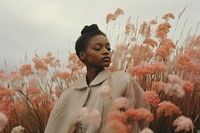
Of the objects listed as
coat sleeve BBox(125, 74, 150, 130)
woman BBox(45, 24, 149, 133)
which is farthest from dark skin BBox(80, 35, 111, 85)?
coat sleeve BBox(125, 74, 150, 130)

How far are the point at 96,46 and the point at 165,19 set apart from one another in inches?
52.4

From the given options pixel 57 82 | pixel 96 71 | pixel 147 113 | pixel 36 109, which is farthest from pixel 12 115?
pixel 147 113

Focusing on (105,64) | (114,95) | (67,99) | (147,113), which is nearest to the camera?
(147,113)

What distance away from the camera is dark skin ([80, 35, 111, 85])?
3193mm

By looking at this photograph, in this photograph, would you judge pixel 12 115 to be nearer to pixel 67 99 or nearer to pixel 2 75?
pixel 2 75

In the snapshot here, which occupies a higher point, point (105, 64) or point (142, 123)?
point (105, 64)

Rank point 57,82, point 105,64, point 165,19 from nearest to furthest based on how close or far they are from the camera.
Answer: point 105,64 → point 165,19 → point 57,82

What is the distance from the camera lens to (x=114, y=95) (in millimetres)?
2941

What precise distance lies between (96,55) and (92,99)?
372mm

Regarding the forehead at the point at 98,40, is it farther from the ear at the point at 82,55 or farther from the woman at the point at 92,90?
the ear at the point at 82,55

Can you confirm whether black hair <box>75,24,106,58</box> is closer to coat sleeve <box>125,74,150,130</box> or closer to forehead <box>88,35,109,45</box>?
forehead <box>88,35,109,45</box>

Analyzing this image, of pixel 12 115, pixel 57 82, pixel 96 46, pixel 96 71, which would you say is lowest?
pixel 12 115

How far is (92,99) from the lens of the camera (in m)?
3.16

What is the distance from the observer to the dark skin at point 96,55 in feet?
10.5
